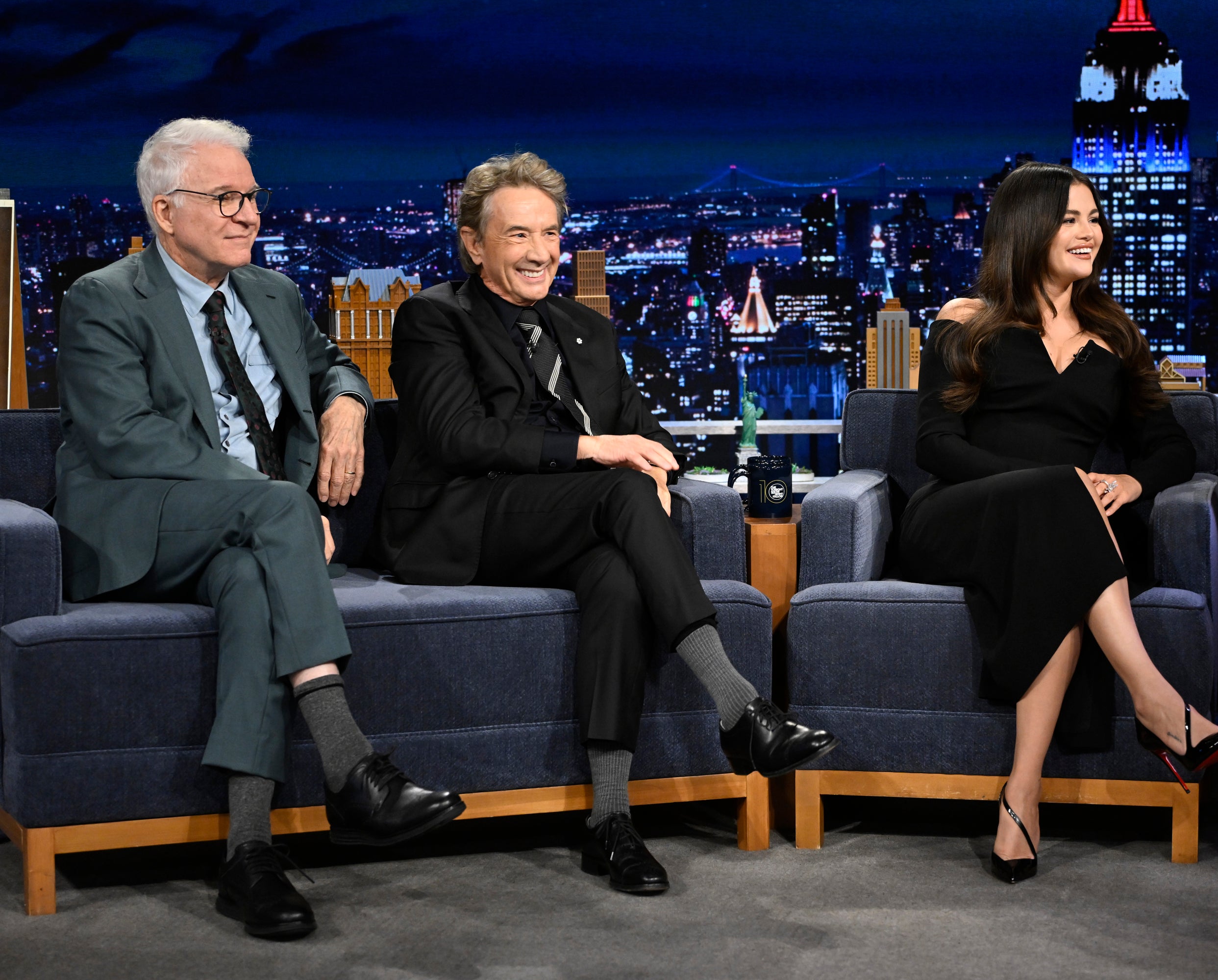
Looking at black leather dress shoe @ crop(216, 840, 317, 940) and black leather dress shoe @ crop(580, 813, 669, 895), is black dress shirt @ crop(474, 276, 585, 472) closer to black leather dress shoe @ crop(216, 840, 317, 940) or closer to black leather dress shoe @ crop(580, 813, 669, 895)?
black leather dress shoe @ crop(580, 813, 669, 895)

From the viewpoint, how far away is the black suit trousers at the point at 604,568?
2.13 metres

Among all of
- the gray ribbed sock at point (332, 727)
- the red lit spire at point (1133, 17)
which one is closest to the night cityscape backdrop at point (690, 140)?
the red lit spire at point (1133, 17)

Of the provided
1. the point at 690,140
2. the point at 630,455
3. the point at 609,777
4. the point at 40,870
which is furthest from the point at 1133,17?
the point at 40,870

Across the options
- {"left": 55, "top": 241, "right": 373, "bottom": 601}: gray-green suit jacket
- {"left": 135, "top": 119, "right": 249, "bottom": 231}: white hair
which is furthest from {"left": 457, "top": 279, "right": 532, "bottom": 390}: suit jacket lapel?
{"left": 135, "top": 119, "right": 249, "bottom": 231}: white hair

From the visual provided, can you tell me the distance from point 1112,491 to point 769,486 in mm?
635

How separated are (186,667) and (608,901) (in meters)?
0.76

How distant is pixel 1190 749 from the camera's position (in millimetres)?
2066

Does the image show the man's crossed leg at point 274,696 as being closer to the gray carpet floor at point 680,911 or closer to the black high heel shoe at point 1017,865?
the gray carpet floor at point 680,911

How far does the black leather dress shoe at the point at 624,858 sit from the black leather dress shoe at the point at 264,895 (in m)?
0.47

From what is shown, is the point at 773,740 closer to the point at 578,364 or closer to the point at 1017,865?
the point at 1017,865

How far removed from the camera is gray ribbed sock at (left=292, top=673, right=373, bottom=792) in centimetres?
195

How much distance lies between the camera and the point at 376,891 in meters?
2.11

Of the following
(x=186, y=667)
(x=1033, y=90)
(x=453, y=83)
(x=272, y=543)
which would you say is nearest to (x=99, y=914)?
(x=186, y=667)

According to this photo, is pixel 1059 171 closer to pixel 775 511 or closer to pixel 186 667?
pixel 775 511
